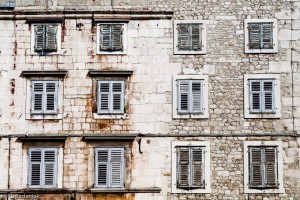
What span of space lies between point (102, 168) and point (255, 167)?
5806 millimetres

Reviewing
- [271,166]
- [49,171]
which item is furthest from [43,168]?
[271,166]

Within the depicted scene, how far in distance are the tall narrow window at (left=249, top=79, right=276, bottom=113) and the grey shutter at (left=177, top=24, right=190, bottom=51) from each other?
2.88 m

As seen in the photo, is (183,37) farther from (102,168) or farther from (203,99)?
(102,168)

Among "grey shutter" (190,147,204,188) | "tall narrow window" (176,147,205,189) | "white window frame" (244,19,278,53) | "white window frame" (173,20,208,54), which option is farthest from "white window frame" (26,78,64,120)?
"white window frame" (244,19,278,53)

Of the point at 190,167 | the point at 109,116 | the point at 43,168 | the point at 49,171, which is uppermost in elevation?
the point at 109,116

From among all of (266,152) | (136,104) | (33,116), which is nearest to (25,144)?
(33,116)

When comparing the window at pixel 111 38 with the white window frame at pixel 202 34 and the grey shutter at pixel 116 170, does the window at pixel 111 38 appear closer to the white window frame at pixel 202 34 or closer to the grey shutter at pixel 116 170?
the white window frame at pixel 202 34

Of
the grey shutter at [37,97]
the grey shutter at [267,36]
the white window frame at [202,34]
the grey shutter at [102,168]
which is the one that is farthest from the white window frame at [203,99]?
the grey shutter at [37,97]

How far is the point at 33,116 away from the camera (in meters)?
27.9

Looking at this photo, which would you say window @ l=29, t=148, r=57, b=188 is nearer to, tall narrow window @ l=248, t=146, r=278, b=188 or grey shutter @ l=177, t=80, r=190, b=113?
grey shutter @ l=177, t=80, r=190, b=113

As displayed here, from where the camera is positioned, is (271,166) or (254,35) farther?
(254,35)

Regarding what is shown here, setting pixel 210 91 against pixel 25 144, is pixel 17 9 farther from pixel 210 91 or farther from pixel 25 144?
pixel 210 91

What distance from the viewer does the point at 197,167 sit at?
27.3 metres

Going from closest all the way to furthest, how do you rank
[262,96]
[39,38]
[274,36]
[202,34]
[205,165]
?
[205,165] < [262,96] < [274,36] < [202,34] < [39,38]
